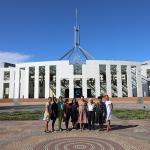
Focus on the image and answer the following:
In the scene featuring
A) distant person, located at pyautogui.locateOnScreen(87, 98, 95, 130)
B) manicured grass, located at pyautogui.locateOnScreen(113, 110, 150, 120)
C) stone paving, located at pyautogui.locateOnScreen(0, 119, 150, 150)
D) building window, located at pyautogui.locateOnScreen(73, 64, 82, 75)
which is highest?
building window, located at pyautogui.locateOnScreen(73, 64, 82, 75)

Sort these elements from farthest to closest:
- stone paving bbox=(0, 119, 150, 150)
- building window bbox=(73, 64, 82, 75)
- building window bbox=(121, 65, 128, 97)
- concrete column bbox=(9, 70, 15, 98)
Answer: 1. concrete column bbox=(9, 70, 15, 98)
2. building window bbox=(121, 65, 128, 97)
3. building window bbox=(73, 64, 82, 75)
4. stone paving bbox=(0, 119, 150, 150)

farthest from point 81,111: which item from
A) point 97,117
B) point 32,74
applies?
point 32,74

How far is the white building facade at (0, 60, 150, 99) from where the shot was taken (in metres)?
58.2

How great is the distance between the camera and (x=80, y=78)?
193ft

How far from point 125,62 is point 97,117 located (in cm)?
5019

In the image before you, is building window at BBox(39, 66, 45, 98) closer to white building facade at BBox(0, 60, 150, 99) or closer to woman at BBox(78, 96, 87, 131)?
white building facade at BBox(0, 60, 150, 99)

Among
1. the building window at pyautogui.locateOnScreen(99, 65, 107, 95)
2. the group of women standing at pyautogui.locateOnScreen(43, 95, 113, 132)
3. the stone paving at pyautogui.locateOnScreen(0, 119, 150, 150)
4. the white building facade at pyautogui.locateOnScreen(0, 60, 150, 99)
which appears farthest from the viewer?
the building window at pyautogui.locateOnScreen(99, 65, 107, 95)

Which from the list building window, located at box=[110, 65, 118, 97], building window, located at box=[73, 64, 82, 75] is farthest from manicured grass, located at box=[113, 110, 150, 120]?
building window, located at box=[110, 65, 118, 97]

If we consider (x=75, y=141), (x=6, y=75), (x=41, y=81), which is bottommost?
(x=75, y=141)

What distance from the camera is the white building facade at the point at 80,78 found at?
58.2m

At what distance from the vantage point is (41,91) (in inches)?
2562

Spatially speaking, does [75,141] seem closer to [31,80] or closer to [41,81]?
[41,81]

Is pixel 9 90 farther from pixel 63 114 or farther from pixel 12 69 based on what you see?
pixel 63 114

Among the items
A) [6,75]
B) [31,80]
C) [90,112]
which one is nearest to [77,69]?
[31,80]
